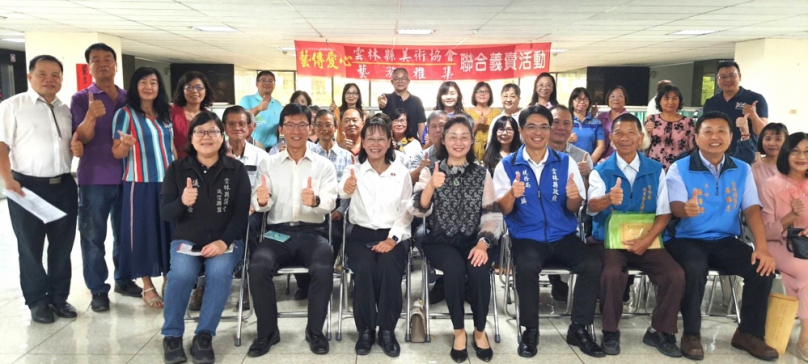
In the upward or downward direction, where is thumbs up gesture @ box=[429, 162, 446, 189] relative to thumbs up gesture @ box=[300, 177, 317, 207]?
upward

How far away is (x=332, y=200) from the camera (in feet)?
10.6

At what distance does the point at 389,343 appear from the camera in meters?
2.97

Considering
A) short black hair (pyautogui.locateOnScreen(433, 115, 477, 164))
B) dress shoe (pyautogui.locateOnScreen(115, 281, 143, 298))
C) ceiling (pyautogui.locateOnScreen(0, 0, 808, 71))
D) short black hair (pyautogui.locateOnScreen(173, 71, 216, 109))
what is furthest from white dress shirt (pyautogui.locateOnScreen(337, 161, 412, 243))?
ceiling (pyautogui.locateOnScreen(0, 0, 808, 71))

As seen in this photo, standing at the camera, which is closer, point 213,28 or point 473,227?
point 473,227

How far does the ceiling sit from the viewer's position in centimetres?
647

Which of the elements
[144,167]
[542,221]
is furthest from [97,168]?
[542,221]

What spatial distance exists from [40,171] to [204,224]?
43.6 inches

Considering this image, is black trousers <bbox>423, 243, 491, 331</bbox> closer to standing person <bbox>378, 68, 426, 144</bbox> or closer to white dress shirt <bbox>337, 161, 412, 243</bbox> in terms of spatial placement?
white dress shirt <bbox>337, 161, 412, 243</bbox>

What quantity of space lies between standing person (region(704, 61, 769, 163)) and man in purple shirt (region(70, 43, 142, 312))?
14.9 feet

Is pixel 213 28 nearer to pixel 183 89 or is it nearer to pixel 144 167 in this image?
pixel 183 89

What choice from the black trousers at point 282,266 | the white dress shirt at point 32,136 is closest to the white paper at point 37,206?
the white dress shirt at point 32,136

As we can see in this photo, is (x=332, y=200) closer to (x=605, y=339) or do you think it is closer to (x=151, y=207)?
(x=151, y=207)

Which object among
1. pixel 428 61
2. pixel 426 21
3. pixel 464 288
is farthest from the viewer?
pixel 428 61

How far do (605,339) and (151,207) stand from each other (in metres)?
2.88
